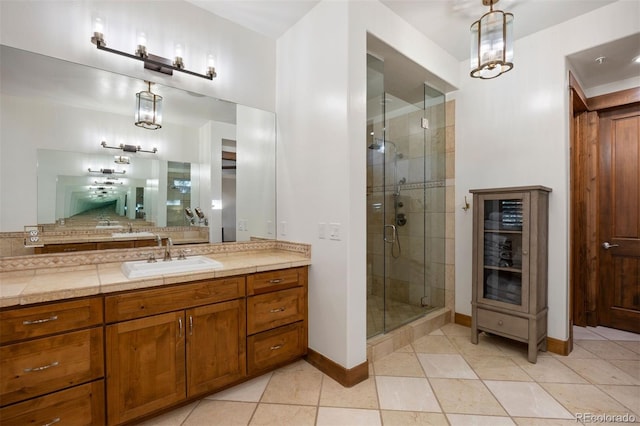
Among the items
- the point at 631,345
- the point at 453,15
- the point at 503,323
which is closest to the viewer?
the point at 453,15

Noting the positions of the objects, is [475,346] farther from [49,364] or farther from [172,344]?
[49,364]

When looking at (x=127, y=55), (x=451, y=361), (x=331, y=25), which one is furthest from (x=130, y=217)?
(x=451, y=361)

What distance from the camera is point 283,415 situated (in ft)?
5.82

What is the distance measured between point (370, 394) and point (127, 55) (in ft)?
9.34

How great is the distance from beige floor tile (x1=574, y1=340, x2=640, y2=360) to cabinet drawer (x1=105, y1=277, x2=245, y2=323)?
3.09 m

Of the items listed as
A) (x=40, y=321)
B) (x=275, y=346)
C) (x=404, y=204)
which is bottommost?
(x=275, y=346)

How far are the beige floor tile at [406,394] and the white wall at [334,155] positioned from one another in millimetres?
250

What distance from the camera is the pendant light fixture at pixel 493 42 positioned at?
1935 millimetres

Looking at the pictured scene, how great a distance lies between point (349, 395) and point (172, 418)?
3.63 feet

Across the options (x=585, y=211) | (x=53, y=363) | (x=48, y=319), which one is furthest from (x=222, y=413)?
(x=585, y=211)

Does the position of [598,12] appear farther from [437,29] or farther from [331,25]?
[331,25]

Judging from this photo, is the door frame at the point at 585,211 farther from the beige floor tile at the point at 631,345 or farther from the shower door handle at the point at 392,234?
the shower door handle at the point at 392,234

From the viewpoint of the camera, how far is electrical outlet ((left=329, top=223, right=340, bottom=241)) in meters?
2.13

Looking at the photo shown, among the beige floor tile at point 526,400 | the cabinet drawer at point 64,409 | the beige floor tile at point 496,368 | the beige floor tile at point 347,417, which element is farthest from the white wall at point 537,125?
the cabinet drawer at point 64,409
